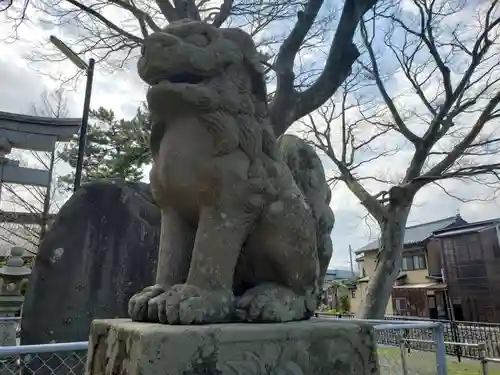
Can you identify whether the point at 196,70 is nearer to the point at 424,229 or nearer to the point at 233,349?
the point at 233,349

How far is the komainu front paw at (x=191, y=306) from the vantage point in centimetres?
113

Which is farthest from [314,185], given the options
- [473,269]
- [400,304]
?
[400,304]

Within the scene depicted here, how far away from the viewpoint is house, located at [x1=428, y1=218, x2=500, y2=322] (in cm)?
1611

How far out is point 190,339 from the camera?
1.04 m

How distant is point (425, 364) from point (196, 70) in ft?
19.8

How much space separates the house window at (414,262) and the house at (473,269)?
4.85ft

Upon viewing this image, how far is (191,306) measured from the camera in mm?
1147

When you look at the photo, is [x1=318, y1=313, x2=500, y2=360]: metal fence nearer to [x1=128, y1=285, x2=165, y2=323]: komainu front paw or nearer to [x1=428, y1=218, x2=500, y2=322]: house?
[x1=428, y1=218, x2=500, y2=322]: house

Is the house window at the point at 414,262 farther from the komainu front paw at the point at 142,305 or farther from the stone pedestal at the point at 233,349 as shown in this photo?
the komainu front paw at the point at 142,305

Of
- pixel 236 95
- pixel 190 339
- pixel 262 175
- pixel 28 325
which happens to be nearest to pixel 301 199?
pixel 262 175

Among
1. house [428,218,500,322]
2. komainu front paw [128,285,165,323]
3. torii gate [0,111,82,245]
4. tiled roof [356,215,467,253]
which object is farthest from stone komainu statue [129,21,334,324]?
tiled roof [356,215,467,253]

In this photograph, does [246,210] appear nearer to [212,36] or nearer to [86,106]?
[212,36]

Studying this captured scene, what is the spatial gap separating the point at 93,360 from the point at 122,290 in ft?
6.56

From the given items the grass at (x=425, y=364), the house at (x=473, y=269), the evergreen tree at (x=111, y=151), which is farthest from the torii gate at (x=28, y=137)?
the house at (x=473, y=269)
